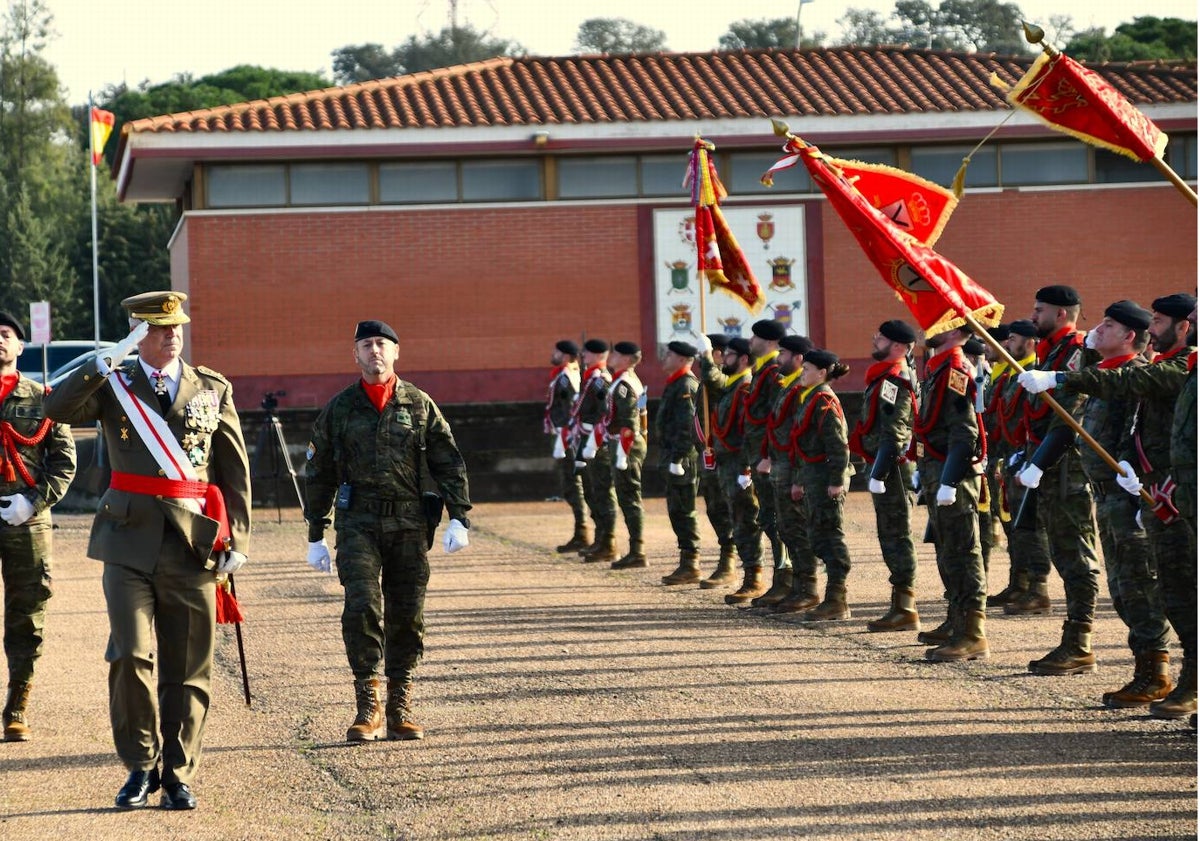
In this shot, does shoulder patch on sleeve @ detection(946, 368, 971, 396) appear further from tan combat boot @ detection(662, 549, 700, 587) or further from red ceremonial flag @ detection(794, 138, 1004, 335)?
tan combat boot @ detection(662, 549, 700, 587)

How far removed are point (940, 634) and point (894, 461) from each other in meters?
1.35

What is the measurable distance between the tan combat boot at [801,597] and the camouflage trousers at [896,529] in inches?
42.0

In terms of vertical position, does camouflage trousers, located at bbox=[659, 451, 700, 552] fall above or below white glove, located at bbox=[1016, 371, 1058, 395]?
below

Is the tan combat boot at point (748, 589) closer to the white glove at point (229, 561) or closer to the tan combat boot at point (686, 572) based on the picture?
the tan combat boot at point (686, 572)

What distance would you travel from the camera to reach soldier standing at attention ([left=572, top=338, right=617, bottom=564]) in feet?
55.1

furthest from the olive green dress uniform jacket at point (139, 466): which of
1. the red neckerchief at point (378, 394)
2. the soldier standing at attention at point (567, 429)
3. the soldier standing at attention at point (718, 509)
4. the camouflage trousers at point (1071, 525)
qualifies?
the soldier standing at attention at point (567, 429)

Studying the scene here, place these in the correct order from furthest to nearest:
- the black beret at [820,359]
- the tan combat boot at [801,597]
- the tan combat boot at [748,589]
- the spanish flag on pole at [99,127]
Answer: the spanish flag on pole at [99,127] < the tan combat boot at [748,589] < the tan combat boot at [801,597] < the black beret at [820,359]

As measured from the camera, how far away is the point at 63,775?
24.9 feet

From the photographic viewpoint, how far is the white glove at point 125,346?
274 inches

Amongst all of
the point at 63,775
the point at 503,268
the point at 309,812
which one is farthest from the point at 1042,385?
the point at 503,268

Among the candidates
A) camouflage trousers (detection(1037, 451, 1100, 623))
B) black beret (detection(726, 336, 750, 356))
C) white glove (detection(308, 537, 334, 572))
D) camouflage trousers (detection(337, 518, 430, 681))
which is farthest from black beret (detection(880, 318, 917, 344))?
white glove (detection(308, 537, 334, 572))

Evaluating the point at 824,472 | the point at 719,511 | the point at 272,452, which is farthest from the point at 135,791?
the point at 272,452

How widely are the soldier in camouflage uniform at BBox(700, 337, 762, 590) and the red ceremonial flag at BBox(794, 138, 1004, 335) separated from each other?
14.3ft

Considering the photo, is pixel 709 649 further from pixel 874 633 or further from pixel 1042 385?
pixel 1042 385
